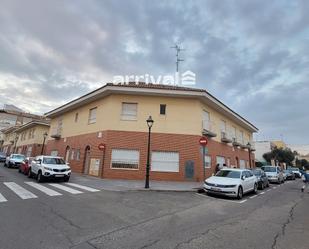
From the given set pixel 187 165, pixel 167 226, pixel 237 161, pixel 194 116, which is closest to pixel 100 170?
pixel 187 165

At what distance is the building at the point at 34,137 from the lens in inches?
1422

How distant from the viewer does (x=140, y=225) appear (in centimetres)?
602

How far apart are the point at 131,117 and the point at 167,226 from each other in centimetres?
1350

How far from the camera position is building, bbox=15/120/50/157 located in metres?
36.1

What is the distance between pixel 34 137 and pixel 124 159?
2532 cm

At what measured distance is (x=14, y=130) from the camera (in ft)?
159

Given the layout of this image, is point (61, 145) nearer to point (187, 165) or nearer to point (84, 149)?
point (84, 149)

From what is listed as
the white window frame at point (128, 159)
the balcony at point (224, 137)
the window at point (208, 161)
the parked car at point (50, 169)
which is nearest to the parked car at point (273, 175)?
the balcony at point (224, 137)

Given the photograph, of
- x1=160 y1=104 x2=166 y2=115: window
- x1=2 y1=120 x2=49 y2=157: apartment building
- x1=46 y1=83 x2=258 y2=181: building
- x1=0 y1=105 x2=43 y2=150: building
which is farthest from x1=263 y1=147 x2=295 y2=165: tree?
x1=0 y1=105 x2=43 y2=150: building

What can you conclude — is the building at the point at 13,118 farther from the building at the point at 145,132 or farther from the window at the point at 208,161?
the window at the point at 208,161

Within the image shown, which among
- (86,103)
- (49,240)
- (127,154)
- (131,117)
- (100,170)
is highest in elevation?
(86,103)

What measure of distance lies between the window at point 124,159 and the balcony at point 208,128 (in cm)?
594

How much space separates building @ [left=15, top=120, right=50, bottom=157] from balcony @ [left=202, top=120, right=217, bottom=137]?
934 inches

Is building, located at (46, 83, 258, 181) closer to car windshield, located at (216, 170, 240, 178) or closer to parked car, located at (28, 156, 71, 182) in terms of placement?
parked car, located at (28, 156, 71, 182)
